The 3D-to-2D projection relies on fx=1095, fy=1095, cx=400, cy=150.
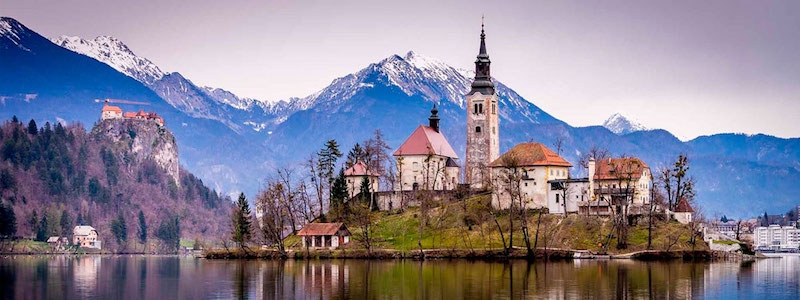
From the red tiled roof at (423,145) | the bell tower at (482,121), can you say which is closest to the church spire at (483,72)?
the bell tower at (482,121)

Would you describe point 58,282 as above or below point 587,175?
below

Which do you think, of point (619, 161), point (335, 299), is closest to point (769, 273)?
point (619, 161)

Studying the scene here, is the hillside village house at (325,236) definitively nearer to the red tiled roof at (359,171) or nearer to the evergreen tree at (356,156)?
the red tiled roof at (359,171)

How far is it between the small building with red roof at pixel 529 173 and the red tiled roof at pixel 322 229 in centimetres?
2082

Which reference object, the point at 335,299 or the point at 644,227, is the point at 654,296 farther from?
the point at 644,227

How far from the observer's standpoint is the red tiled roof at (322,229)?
13750 centimetres

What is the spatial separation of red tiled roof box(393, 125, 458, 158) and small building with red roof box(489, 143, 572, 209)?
16947mm

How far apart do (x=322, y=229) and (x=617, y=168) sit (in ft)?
123

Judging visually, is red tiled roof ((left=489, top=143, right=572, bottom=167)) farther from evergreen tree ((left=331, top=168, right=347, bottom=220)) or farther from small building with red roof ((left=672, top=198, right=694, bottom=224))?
evergreen tree ((left=331, top=168, right=347, bottom=220))

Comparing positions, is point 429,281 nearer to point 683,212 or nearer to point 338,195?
point 683,212

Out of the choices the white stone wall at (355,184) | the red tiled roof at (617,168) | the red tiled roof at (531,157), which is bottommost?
the white stone wall at (355,184)

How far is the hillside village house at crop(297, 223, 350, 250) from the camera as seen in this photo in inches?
5408

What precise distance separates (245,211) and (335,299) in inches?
3121

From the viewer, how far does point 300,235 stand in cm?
13975
